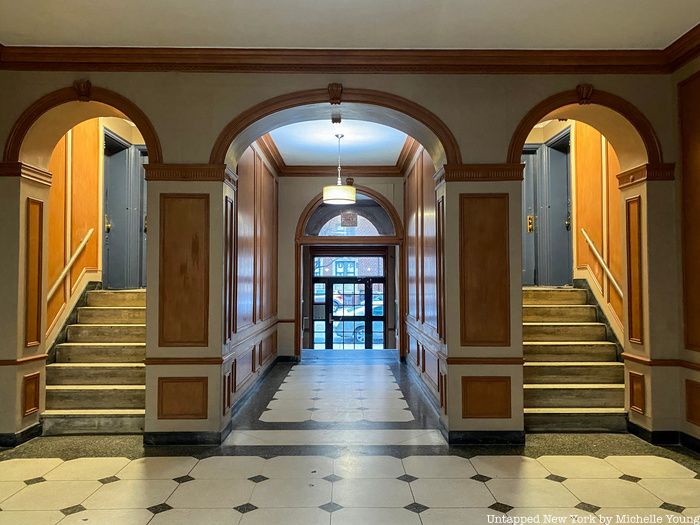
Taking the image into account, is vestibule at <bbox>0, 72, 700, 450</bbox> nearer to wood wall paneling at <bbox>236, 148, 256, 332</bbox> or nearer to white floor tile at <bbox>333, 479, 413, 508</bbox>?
white floor tile at <bbox>333, 479, 413, 508</bbox>

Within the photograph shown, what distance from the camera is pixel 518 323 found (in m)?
5.00

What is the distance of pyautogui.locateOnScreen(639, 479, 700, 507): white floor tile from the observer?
3.65 metres

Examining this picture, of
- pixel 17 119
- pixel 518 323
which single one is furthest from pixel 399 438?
pixel 17 119

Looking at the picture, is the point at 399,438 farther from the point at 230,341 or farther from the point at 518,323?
the point at 230,341

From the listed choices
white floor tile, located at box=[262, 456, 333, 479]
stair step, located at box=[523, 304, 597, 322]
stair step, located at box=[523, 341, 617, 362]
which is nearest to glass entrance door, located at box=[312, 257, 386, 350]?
stair step, located at box=[523, 304, 597, 322]

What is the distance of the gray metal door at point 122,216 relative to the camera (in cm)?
798

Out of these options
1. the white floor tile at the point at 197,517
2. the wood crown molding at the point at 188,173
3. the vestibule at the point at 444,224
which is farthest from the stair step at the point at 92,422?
the wood crown molding at the point at 188,173

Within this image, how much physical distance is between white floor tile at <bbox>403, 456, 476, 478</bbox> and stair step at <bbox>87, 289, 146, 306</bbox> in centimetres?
397

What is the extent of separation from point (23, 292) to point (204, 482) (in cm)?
244

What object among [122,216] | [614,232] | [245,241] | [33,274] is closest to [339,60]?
[245,241]

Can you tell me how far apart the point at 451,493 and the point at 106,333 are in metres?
4.28

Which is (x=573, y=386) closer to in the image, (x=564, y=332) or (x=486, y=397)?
(x=564, y=332)

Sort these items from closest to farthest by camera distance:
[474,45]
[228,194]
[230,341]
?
[474,45] → [228,194] → [230,341]

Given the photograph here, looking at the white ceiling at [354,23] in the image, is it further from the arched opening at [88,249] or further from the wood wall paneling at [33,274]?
the wood wall paneling at [33,274]
